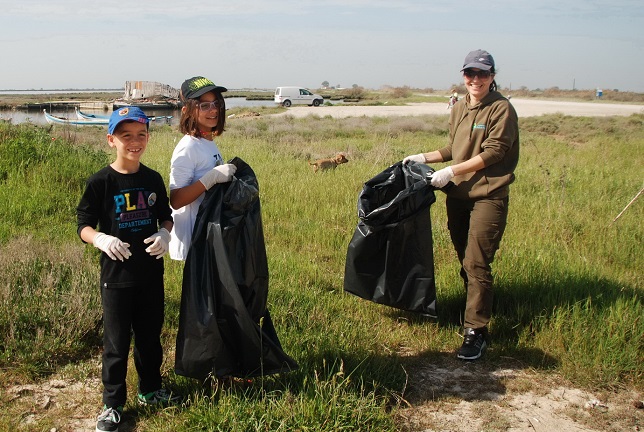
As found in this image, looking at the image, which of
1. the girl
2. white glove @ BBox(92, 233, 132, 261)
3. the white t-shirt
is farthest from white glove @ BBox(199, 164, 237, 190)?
white glove @ BBox(92, 233, 132, 261)

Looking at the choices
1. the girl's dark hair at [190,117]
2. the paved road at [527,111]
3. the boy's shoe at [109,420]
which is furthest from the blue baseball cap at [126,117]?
the paved road at [527,111]

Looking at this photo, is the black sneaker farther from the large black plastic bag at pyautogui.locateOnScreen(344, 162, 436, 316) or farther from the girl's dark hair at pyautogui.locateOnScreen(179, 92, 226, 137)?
the girl's dark hair at pyautogui.locateOnScreen(179, 92, 226, 137)

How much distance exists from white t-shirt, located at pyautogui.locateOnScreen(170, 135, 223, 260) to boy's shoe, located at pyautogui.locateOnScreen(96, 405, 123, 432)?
84cm

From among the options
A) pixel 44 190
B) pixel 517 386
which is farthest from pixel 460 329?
pixel 44 190

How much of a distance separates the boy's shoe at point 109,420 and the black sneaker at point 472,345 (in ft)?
7.17

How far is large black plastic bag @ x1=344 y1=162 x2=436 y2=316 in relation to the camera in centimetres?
389

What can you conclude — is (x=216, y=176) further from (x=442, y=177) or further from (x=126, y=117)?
(x=442, y=177)

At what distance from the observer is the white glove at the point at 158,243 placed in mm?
2727

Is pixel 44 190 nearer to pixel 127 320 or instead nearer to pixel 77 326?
pixel 77 326

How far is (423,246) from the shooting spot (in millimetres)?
3928

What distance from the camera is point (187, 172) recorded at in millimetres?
2988

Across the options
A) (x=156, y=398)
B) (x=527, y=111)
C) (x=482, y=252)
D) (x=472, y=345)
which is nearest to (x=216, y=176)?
(x=156, y=398)

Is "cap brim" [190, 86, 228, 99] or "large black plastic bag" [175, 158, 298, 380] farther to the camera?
"cap brim" [190, 86, 228, 99]

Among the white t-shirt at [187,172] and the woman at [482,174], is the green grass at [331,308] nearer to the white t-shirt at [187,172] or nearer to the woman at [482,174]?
the woman at [482,174]
